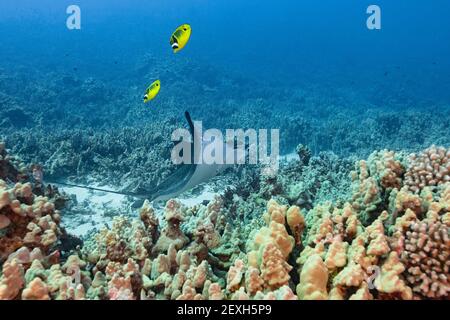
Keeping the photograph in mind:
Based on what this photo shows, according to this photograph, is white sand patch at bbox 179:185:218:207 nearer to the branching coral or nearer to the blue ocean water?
the branching coral

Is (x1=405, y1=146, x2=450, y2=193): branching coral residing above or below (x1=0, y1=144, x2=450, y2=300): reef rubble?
above

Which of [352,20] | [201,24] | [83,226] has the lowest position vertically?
[83,226]

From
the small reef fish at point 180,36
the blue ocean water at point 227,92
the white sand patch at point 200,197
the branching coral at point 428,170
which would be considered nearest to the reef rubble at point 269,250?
the branching coral at point 428,170

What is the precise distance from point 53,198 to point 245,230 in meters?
2.95

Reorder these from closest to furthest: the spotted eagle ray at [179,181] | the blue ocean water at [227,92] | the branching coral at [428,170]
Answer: the branching coral at [428,170]
the spotted eagle ray at [179,181]
the blue ocean water at [227,92]

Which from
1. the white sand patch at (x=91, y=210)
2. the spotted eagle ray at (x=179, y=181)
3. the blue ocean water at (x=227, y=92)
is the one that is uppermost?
the blue ocean water at (x=227, y=92)

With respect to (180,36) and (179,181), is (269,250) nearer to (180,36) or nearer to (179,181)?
(179,181)

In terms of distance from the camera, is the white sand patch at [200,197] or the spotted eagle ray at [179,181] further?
the white sand patch at [200,197]

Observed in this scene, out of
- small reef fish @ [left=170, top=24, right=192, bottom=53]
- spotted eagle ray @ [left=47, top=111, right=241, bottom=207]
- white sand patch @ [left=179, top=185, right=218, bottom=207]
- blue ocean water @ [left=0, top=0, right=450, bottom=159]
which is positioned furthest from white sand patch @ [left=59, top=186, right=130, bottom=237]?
blue ocean water @ [left=0, top=0, right=450, bottom=159]

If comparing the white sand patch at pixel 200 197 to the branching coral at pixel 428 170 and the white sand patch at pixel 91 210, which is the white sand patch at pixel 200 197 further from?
the branching coral at pixel 428 170

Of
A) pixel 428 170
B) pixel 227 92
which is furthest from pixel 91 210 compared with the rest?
pixel 227 92

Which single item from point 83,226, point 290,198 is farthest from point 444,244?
point 83,226

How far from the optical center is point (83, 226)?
545cm
